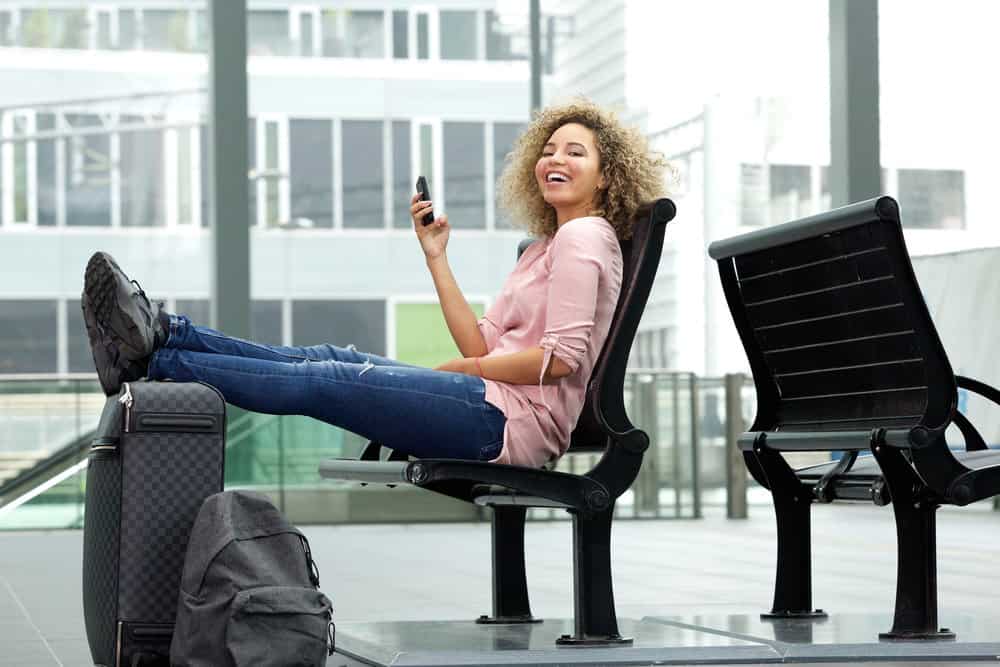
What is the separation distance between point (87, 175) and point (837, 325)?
16.9m

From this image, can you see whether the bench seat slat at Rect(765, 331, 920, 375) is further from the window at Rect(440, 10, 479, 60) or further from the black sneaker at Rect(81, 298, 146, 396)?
the window at Rect(440, 10, 479, 60)

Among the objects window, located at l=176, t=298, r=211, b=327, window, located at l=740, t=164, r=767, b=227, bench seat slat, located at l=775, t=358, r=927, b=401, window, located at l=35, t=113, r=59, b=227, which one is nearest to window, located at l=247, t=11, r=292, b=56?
window, located at l=35, t=113, r=59, b=227

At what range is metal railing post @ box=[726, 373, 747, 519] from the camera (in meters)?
10.5

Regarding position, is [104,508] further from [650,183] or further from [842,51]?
[842,51]

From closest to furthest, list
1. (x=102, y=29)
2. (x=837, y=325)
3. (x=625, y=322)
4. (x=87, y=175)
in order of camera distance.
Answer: (x=625, y=322)
(x=837, y=325)
(x=87, y=175)
(x=102, y=29)

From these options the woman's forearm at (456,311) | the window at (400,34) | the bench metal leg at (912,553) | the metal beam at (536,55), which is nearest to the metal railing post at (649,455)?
the metal beam at (536,55)

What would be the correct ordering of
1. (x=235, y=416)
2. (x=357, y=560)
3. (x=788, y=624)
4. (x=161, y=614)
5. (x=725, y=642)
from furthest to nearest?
(x=235, y=416) → (x=357, y=560) → (x=788, y=624) → (x=725, y=642) → (x=161, y=614)

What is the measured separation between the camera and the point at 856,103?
9281 mm

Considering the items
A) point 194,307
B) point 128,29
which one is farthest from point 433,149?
point 128,29

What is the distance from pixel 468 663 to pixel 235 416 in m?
6.74

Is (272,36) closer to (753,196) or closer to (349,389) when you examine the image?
(753,196)

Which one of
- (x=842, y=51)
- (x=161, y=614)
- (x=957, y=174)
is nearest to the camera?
(x=161, y=614)

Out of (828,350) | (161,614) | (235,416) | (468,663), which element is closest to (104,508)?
(161,614)

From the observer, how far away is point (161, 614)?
333cm
